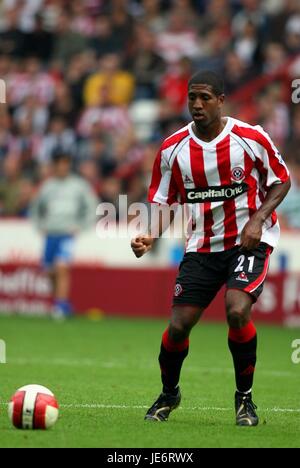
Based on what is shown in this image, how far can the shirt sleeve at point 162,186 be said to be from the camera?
311 inches

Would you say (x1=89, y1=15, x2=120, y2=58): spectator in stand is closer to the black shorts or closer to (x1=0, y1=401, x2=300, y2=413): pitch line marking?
(x1=0, y1=401, x2=300, y2=413): pitch line marking

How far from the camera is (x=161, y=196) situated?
26.0ft

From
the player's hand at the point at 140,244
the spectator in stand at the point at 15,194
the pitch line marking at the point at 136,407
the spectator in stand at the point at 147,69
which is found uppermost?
the spectator in stand at the point at 147,69

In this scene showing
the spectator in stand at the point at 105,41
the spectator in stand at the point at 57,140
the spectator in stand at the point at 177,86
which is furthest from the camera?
the spectator in stand at the point at 105,41

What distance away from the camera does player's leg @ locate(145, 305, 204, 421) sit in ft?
25.0

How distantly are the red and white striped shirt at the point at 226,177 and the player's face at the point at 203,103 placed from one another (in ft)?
0.70

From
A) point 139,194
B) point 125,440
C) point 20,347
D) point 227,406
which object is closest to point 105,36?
point 139,194

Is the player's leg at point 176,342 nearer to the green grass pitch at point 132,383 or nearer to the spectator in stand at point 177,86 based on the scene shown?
the green grass pitch at point 132,383

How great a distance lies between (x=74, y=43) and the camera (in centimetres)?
2188

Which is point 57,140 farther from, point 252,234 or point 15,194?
point 252,234

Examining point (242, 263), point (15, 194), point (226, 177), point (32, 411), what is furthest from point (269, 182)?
point (15, 194)

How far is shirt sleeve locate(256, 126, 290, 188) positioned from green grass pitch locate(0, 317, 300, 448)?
1.55 m

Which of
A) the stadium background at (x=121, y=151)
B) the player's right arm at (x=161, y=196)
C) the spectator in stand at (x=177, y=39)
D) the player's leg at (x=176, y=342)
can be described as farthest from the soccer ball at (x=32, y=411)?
the spectator in stand at (x=177, y=39)
